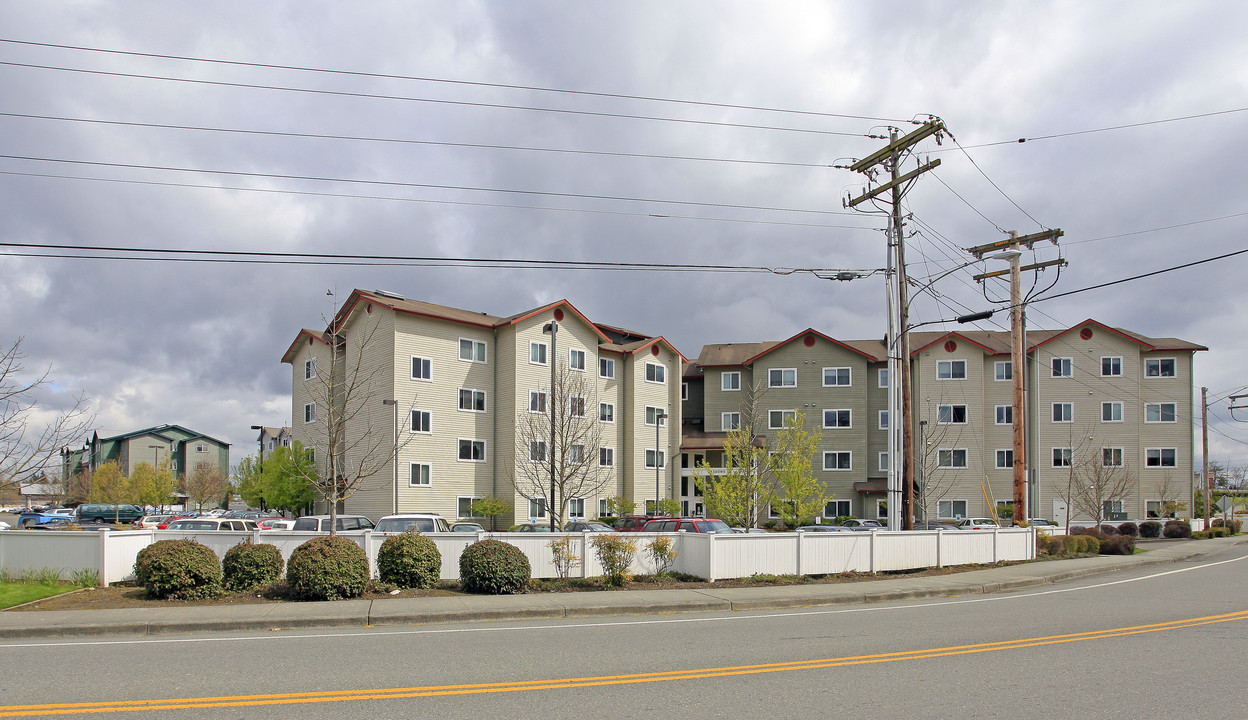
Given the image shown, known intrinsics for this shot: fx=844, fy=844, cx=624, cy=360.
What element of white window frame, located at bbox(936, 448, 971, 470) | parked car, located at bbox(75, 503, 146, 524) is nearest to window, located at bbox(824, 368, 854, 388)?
white window frame, located at bbox(936, 448, 971, 470)

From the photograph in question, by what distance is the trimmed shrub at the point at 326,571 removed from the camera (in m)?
15.2

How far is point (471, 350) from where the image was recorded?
1774 inches

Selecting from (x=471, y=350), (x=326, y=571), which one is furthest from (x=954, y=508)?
(x=326, y=571)

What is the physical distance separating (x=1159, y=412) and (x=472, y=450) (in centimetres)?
4451

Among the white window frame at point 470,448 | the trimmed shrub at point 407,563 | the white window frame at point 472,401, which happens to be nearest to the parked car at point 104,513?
the white window frame at point 470,448

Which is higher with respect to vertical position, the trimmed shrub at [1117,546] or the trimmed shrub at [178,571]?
the trimmed shrub at [178,571]

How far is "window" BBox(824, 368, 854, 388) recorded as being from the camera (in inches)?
2260

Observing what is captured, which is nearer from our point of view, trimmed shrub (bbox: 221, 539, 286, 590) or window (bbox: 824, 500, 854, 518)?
trimmed shrub (bbox: 221, 539, 286, 590)

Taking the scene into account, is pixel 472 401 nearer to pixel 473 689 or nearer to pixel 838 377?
pixel 838 377

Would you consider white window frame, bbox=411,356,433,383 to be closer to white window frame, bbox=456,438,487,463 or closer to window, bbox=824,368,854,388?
white window frame, bbox=456,438,487,463

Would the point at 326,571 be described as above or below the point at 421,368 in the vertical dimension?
below

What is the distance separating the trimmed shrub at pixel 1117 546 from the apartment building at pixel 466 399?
62.7 feet

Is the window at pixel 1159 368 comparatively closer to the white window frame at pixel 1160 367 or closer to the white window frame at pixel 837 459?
the white window frame at pixel 1160 367

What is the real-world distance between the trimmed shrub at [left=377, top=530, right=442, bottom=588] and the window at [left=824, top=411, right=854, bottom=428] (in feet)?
145
